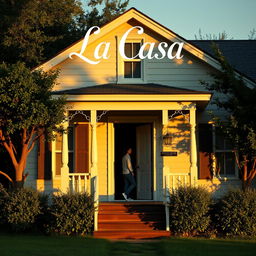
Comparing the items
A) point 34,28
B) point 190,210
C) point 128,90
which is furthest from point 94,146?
point 34,28

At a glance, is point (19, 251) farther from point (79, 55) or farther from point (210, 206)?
point (79, 55)

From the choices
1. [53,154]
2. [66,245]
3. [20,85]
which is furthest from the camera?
[53,154]

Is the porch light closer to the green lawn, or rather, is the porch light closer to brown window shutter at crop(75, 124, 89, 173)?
brown window shutter at crop(75, 124, 89, 173)

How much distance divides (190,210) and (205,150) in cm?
341

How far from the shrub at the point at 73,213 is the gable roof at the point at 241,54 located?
750 centimetres

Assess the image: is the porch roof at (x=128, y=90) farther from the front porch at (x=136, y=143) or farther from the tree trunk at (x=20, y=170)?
the tree trunk at (x=20, y=170)

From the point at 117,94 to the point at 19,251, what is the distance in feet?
18.3

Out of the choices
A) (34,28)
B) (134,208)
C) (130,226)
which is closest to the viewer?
(130,226)

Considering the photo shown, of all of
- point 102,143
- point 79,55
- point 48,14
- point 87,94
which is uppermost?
point 48,14

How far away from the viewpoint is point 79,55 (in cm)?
1862

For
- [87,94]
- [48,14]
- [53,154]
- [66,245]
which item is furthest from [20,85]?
[48,14]

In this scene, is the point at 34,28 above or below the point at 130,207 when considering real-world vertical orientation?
above

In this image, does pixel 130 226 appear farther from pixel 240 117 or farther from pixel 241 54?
pixel 241 54

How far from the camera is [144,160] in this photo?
63.0ft
